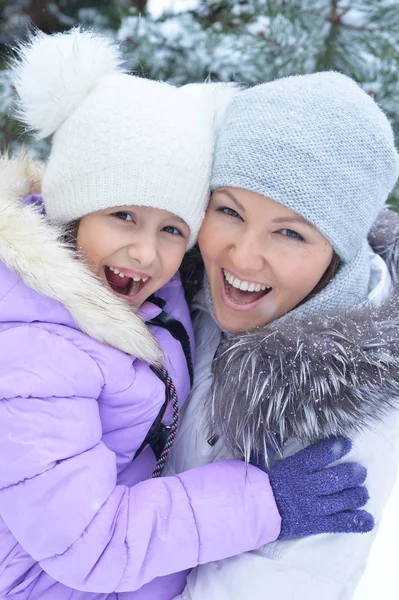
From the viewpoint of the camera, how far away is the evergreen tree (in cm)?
235

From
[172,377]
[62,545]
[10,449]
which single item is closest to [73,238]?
[172,377]

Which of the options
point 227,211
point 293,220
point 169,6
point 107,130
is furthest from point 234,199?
point 169,6

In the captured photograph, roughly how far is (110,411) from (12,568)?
0.46 metres

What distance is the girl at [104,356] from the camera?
52.1 inches

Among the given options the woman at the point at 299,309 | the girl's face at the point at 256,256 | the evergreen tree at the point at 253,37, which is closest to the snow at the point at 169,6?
the evergreen tree at the point at 253,37

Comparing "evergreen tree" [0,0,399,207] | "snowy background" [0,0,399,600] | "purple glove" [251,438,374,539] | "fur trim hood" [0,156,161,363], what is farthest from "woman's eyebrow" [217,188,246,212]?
"evergreen tree" [0,0,399,207]

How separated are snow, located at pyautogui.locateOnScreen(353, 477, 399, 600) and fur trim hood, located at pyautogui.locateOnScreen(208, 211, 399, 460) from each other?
0.43 m

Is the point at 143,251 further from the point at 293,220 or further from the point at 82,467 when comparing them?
the point at 82,467

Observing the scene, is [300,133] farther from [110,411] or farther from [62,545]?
[62,545]

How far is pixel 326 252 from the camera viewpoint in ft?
5.33

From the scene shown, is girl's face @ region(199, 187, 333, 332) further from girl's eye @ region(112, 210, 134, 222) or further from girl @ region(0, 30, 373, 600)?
girl's eye @ region(112, 210, 134, 222)

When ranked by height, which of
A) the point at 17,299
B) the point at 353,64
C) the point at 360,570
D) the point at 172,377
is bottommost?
the point at 360,570

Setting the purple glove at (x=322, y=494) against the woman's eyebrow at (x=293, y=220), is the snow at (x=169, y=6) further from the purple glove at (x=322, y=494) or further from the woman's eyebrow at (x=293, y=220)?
the purple glove at (x=322, y=494)

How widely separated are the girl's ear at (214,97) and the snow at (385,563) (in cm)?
126
